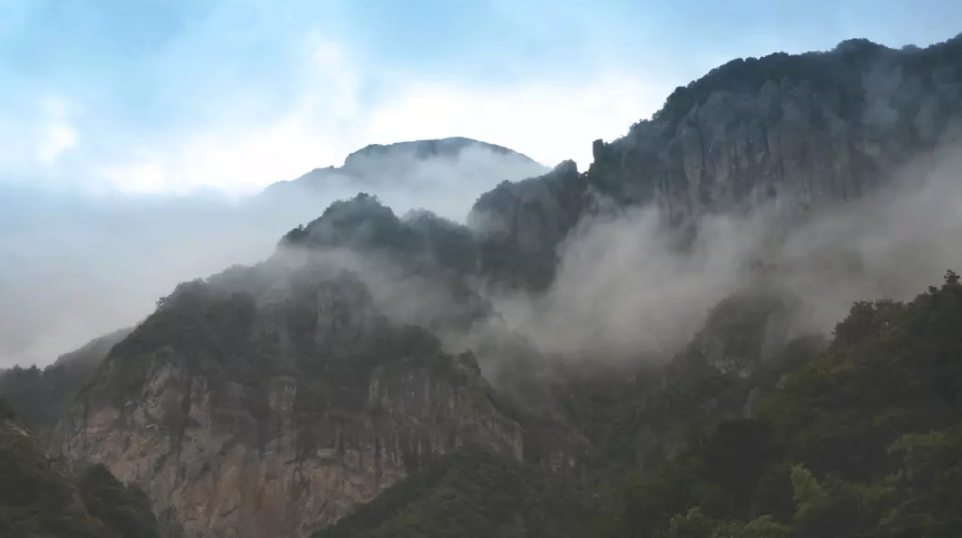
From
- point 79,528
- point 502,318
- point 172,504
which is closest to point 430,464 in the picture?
point 172,504

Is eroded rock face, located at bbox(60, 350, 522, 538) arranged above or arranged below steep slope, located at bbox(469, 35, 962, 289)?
below

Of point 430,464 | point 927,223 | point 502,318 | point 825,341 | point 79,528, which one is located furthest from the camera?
point 502,318

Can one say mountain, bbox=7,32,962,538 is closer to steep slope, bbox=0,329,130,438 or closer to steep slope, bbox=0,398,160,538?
steep slope, bbox=0,329,130,438

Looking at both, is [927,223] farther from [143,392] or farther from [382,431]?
[143,392]

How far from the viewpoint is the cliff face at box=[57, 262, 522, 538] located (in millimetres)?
112000

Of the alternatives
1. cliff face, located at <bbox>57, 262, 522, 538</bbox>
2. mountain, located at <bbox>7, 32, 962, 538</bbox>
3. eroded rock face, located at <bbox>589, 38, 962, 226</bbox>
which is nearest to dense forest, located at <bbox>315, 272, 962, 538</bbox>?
mountain, located at <bbox>7, 32, 962, 538</bbox>

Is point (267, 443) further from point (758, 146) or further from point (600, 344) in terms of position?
point (758, 146)

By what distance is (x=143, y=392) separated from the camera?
4562 inches

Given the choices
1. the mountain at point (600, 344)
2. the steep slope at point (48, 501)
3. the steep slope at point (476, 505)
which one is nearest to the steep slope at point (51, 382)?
the mountain at point (600, 344)

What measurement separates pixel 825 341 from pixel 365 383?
4997 centimetres

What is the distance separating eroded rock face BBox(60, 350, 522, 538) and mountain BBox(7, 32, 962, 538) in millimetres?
261

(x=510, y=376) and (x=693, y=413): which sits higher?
(x=510, y=376)

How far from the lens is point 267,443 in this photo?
117 m

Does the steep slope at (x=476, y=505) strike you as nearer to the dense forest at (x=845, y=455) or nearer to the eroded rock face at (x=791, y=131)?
the dense forest at (x=845, y=455)
